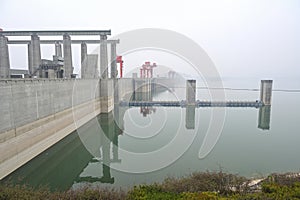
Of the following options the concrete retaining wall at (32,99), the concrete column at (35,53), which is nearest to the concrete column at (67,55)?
the concrete column at (35,53)

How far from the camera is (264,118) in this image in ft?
54.4

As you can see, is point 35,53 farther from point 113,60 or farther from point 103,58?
point 113,60

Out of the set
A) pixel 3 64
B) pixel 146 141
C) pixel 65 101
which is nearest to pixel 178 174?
pixel 146 141

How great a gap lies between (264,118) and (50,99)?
14.6m

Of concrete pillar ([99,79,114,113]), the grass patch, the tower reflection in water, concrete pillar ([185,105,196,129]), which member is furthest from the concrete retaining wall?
concrete pillar ([185,105,196,129])

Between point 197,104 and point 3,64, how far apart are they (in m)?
15.6

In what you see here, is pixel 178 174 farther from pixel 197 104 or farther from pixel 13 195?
pixel 197 104

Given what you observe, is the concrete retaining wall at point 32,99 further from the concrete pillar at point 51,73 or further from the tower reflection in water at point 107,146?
the concrete pillar at point 51,73

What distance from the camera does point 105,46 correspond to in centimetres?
1694

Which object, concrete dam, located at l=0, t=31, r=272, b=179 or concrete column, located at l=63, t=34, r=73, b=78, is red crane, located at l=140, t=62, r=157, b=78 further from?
concrete column, located at l=63, t=34, r=73, b=78

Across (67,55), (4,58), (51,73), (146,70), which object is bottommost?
(51,73)

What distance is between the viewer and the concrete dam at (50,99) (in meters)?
6.40

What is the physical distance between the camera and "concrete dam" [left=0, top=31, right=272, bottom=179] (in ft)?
21.0

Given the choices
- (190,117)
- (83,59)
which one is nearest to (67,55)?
(83,59)
